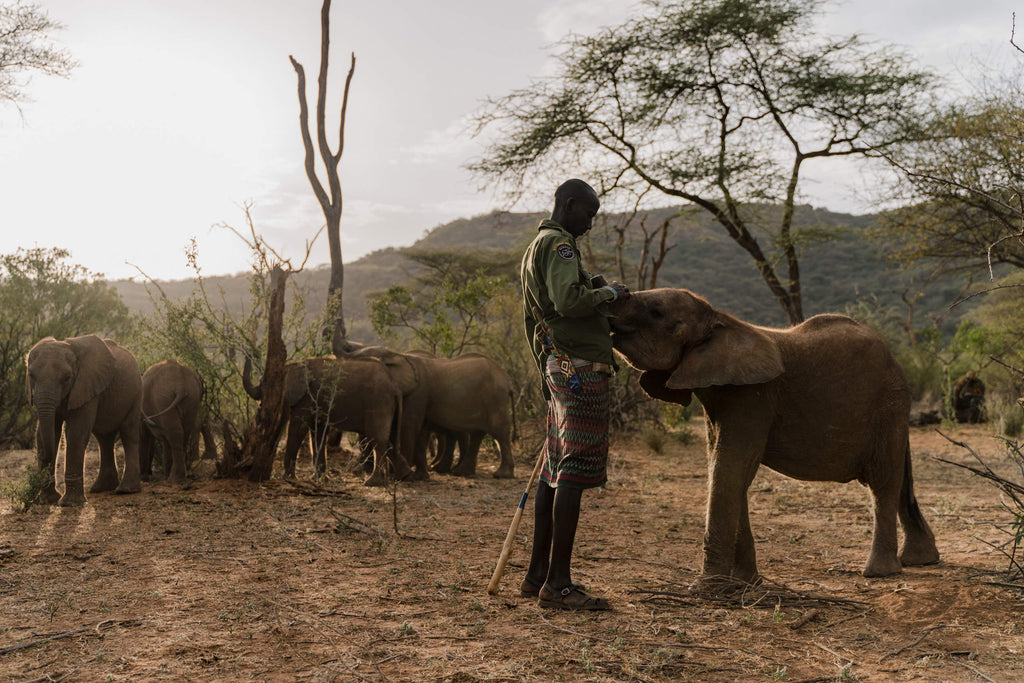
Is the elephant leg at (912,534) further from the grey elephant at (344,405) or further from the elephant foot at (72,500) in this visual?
the elephant foot at (72,500)

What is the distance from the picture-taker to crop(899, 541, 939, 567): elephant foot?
5.25 metres

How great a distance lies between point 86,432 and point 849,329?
6.49 meters

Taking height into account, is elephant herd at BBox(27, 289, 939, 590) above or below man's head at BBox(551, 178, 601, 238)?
below

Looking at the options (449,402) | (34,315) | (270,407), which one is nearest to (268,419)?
(270,407)

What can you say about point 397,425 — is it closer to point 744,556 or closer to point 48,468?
point 48,468

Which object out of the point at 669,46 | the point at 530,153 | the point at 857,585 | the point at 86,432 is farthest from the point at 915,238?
the point at 86,432

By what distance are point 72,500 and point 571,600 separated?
206 inches

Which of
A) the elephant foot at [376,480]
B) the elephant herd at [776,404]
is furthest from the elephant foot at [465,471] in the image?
the elephant herd at [776,404]

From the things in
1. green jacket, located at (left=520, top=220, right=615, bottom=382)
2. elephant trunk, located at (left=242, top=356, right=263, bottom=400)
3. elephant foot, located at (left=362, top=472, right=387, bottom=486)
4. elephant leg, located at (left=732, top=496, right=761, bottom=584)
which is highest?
green jacket, located at (left=520, top=220, right=615, bottom=382)

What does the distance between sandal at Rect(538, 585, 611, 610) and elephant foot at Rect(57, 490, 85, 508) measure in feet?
16.6

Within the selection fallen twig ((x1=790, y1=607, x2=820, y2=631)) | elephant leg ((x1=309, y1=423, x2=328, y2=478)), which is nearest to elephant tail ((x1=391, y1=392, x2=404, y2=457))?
elephant leg ((x1=309, y1=423, x2=328, y2=478))

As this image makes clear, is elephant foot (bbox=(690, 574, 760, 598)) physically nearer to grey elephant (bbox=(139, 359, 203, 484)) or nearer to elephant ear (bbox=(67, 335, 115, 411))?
elephant ear (bbox=(67, 335, 115, 411))

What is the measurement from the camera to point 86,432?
762 cm

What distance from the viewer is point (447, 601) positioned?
4387 mm
